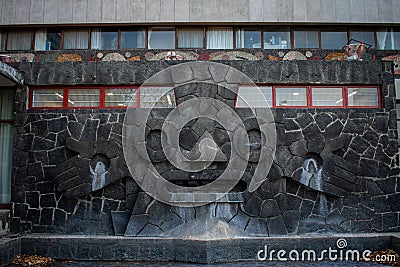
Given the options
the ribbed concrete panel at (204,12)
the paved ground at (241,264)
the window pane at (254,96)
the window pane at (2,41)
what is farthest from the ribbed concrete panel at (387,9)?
the window pane at (2,41)

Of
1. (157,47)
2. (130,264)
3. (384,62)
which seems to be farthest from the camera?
(157,47)

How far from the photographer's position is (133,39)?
39.2ft

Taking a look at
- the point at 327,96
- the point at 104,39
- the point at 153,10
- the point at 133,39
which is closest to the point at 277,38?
the point at 327,96

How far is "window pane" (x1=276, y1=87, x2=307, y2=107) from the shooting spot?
32.3 feet

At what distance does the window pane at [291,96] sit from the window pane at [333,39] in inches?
109

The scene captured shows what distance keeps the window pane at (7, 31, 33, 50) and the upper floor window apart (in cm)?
281

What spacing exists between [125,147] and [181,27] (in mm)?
4495

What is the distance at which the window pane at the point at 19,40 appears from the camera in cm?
1195

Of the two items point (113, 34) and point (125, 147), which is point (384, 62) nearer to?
point (125, 147)

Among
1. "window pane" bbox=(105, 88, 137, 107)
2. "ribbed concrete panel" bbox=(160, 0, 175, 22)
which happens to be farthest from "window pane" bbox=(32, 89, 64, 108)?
"ribbed concrete panel" bbox=(160, 0, 175, 22)

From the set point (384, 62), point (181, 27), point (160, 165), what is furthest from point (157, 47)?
point (384, 62)

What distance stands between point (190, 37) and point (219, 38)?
873 mm

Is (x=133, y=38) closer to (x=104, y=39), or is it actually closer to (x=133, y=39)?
(x=133, y=39)

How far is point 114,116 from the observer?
9.66m
